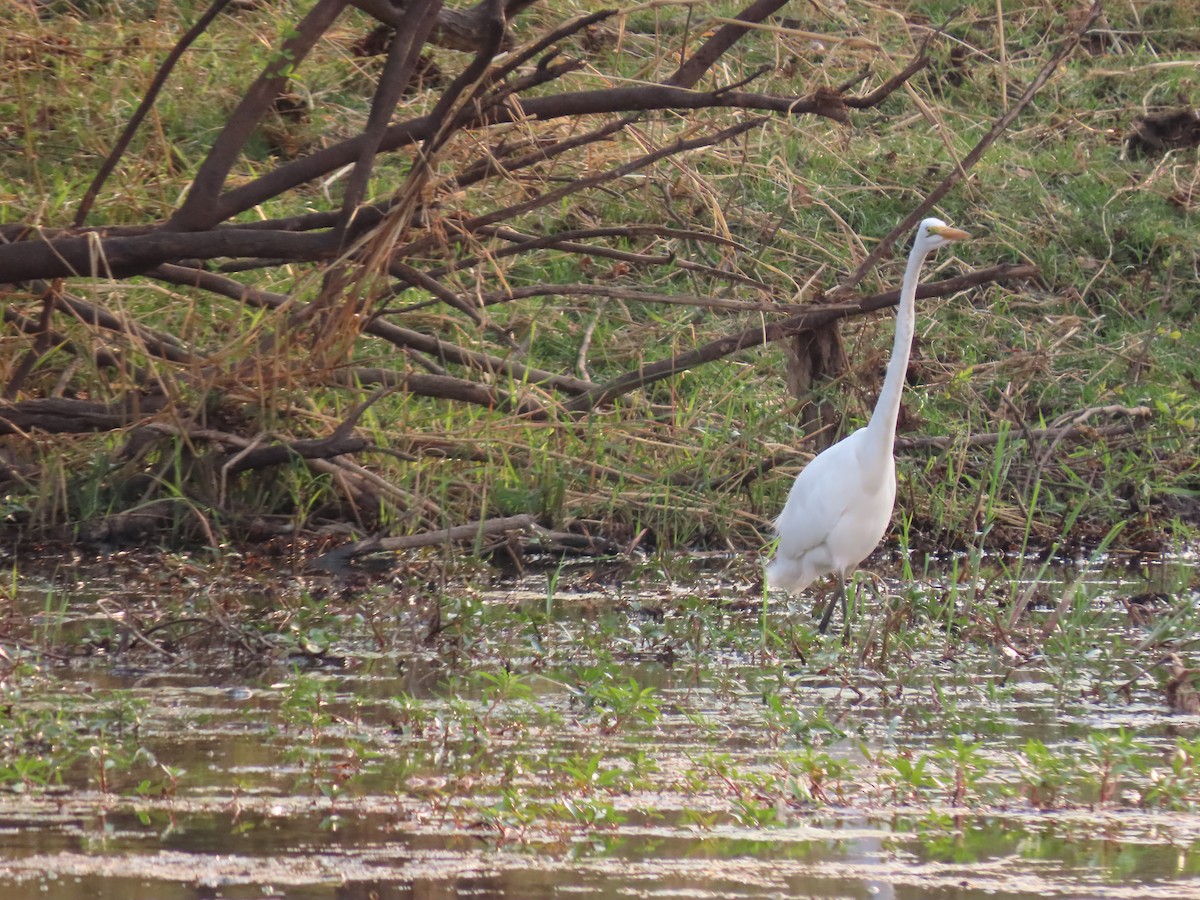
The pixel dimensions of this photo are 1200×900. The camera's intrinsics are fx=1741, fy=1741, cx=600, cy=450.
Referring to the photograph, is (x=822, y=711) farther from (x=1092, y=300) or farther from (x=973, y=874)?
(x=1092, y=300)

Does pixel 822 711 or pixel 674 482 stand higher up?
pixel 674 482

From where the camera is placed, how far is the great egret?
4.90 metres

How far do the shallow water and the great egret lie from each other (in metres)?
0.23

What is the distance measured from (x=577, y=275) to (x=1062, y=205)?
2.49 meters

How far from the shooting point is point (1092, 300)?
789 cm

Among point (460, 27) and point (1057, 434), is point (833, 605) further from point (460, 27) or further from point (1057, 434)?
point (460, 27)

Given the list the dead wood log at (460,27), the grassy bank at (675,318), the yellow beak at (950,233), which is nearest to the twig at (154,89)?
the grassy bank at (675,318)

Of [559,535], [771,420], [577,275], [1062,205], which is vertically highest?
[1062,205]

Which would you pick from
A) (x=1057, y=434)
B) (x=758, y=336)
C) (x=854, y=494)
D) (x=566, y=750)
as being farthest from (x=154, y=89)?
(x=1057, y=434)

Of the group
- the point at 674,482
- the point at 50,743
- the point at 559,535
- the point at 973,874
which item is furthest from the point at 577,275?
the point at 973,874

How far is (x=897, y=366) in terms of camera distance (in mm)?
4898

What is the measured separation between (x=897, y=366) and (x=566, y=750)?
202 centimetres

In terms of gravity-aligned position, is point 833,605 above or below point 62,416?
below

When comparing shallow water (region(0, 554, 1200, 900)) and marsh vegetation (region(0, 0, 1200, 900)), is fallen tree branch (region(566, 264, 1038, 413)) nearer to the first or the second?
marsh vegetation (region(0, 0, 1200, 900))
